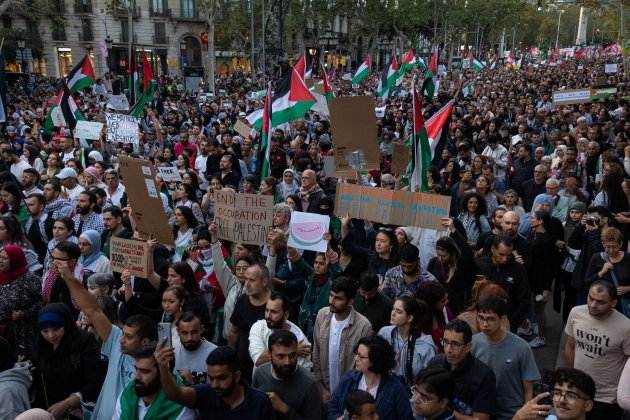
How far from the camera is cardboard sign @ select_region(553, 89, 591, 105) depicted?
1584 cm

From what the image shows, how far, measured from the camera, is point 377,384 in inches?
145

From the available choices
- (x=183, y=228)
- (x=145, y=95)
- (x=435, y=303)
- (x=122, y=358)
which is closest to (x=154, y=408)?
(x=122, y=358)

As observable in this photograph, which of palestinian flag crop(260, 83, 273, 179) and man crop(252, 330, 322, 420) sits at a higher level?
palestinian flag crop(260, 83, 273, 179)

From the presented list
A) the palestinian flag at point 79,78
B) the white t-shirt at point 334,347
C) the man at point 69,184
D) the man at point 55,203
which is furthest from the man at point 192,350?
the palestinian flag at point 79,78

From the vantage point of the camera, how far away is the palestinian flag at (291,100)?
10.2m

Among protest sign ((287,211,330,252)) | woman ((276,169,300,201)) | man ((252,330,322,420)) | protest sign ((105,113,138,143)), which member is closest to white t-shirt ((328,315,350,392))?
man ((252,330,322,420))

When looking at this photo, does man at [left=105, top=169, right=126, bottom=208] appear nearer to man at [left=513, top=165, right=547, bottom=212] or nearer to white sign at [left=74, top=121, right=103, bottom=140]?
white sign at [left=74, top=121, right=103, bottom=140]

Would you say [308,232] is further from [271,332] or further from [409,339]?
[409,339]

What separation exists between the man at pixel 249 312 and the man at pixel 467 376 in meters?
1.43

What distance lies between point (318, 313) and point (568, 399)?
1844mm

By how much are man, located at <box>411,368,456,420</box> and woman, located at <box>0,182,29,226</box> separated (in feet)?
18.7

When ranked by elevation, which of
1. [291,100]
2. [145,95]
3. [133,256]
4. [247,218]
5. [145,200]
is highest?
[291,100]

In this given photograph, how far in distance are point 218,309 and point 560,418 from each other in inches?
122

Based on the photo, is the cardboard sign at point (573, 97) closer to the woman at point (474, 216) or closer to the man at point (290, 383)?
the woman at point (474, 216)
